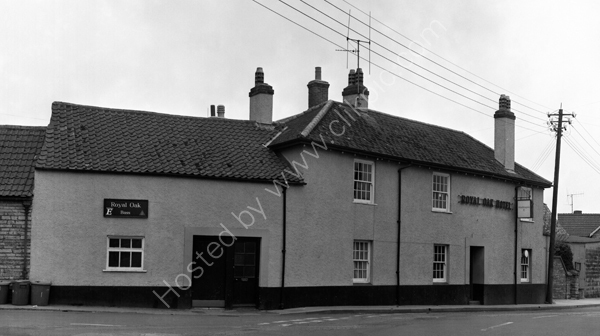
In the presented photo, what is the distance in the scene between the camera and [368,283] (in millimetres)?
26812

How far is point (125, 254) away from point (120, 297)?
1.32 meters

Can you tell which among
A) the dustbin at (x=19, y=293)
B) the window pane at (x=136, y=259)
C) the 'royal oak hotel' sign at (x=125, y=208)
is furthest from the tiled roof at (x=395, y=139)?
the dustbin at (x=19, y=293)

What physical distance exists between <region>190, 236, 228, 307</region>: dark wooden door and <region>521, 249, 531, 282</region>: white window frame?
16.9m

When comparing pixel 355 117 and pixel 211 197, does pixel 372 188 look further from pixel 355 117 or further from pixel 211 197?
pixel 211 197

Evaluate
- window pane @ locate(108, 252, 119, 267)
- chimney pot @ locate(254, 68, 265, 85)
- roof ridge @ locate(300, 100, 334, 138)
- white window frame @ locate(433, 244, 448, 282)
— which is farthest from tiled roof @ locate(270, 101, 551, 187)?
window pane @ locate(108, 252, 119, 267)

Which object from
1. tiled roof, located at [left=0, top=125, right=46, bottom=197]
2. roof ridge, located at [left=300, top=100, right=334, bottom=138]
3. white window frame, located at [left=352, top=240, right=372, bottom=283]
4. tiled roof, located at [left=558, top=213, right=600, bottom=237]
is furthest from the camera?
tiled roof, located at [left=558, top=213, right=600, bottom=237]

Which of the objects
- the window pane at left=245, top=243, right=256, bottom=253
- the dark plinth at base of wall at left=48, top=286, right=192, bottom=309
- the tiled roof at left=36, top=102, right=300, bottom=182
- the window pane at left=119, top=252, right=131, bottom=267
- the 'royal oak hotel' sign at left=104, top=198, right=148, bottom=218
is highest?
the tiled roof at left=36, top=102, right=300, bottom=182

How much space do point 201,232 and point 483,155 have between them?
15923 millimetres

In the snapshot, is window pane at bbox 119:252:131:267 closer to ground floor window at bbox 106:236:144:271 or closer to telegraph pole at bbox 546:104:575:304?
ground floor window at bbox 106:236:144:271

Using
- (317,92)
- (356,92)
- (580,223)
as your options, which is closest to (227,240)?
(317,92)

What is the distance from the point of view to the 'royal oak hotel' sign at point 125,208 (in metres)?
22.2

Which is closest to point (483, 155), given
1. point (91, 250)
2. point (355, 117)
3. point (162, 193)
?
point (355, 117)

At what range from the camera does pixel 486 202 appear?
3183 cm

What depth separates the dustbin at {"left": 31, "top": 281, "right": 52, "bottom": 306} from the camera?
827 inches
